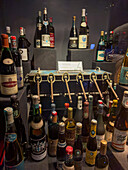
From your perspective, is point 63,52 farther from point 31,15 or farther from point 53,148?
point 53,148

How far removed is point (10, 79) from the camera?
62cm

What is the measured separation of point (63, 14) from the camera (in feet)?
5.69

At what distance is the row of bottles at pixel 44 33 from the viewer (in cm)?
141

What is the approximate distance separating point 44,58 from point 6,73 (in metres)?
0.88

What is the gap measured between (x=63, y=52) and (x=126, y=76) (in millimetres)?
1191

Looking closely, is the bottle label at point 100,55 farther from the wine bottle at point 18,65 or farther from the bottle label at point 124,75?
the wine bottle at point 18,65

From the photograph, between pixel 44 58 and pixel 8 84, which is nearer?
pixel 8 84

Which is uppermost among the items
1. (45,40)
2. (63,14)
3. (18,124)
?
(63,14)

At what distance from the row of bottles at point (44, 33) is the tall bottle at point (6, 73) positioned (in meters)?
0.83

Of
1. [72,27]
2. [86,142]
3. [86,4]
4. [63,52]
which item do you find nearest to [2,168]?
[86,142]

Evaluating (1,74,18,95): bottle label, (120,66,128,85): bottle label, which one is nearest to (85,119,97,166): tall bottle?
(120,66,128,85): bottle label

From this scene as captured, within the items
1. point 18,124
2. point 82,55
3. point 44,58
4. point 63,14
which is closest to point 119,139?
point 18,124

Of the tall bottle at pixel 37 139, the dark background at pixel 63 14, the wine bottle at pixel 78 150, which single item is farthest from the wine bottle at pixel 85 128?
the dark background at pixel 63 14

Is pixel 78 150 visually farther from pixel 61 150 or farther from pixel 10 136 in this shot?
pixel 10 136
